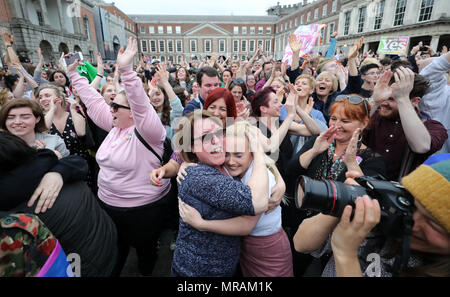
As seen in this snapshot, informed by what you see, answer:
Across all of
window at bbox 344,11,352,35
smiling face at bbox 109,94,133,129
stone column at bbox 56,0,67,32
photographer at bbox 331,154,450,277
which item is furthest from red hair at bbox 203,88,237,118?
window at bbox 344,11,352,35

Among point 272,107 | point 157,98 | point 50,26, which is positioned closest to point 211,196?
point 272,107

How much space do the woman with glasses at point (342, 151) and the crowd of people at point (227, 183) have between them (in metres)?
0.01

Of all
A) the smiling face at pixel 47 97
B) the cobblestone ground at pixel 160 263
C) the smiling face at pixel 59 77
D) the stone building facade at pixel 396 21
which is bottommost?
the cobblestone ground at pixel 160 263

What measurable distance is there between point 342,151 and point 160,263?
8.44ft

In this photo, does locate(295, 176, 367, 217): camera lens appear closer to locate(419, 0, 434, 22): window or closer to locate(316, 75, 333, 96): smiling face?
locate(316, 75, 333, 96): smiling face

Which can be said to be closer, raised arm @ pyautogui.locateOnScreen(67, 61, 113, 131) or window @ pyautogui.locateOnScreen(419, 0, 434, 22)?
raised arm @ pyautogui.locateOnScreen(67, 61, 113, 131)

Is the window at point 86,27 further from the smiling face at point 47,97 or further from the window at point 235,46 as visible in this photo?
the window at point 235,46

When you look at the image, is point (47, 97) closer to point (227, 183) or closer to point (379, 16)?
point (227, 183)

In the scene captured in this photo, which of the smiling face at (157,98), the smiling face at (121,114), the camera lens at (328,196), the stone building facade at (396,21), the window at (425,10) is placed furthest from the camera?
the window at (425,10)

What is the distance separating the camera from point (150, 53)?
60.3 metres

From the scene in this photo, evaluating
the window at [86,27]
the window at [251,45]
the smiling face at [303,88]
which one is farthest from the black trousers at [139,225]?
the window at [251,45]

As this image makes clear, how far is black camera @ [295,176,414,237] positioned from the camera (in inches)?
34.4

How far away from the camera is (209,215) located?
4.17ft

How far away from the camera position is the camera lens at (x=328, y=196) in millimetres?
985
